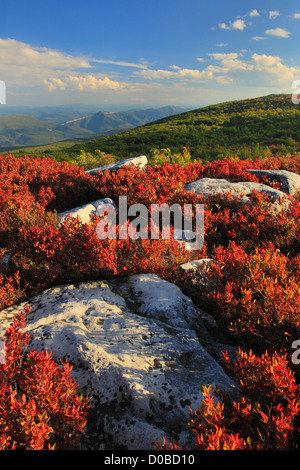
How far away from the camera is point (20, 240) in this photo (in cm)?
452

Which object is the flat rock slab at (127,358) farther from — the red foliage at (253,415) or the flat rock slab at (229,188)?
the flat rock slab at (229,188)

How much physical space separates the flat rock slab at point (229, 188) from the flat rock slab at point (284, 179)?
82cm

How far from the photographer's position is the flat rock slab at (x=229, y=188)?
6.35m

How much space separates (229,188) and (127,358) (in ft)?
17.1

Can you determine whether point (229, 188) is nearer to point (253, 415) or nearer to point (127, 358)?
point (127, 358)

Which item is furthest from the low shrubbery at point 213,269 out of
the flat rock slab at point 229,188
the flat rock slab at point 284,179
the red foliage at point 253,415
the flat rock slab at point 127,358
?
the flat rock slab at point 284,179

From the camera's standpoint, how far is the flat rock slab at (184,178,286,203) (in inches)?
250

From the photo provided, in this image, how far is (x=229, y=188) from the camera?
666 cm

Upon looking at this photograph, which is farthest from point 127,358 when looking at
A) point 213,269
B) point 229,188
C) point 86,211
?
point 229,188

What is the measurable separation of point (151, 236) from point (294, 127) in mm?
32957

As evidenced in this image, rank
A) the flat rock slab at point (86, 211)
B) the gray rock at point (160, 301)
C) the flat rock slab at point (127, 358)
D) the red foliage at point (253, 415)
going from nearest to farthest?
1. the red foliage at point (253, 415)
2. the flat rock slab at point (127, 358)
3. the gray rock at point (160, 301)
4. the flat rock slab at point (86, 211)

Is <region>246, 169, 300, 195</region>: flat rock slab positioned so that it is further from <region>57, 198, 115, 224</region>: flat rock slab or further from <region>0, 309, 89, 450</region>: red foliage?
<region>0, 309, 89, 450</region>: red foliage

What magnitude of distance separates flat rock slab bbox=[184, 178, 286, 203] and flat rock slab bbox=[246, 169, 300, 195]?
0.82 metres
